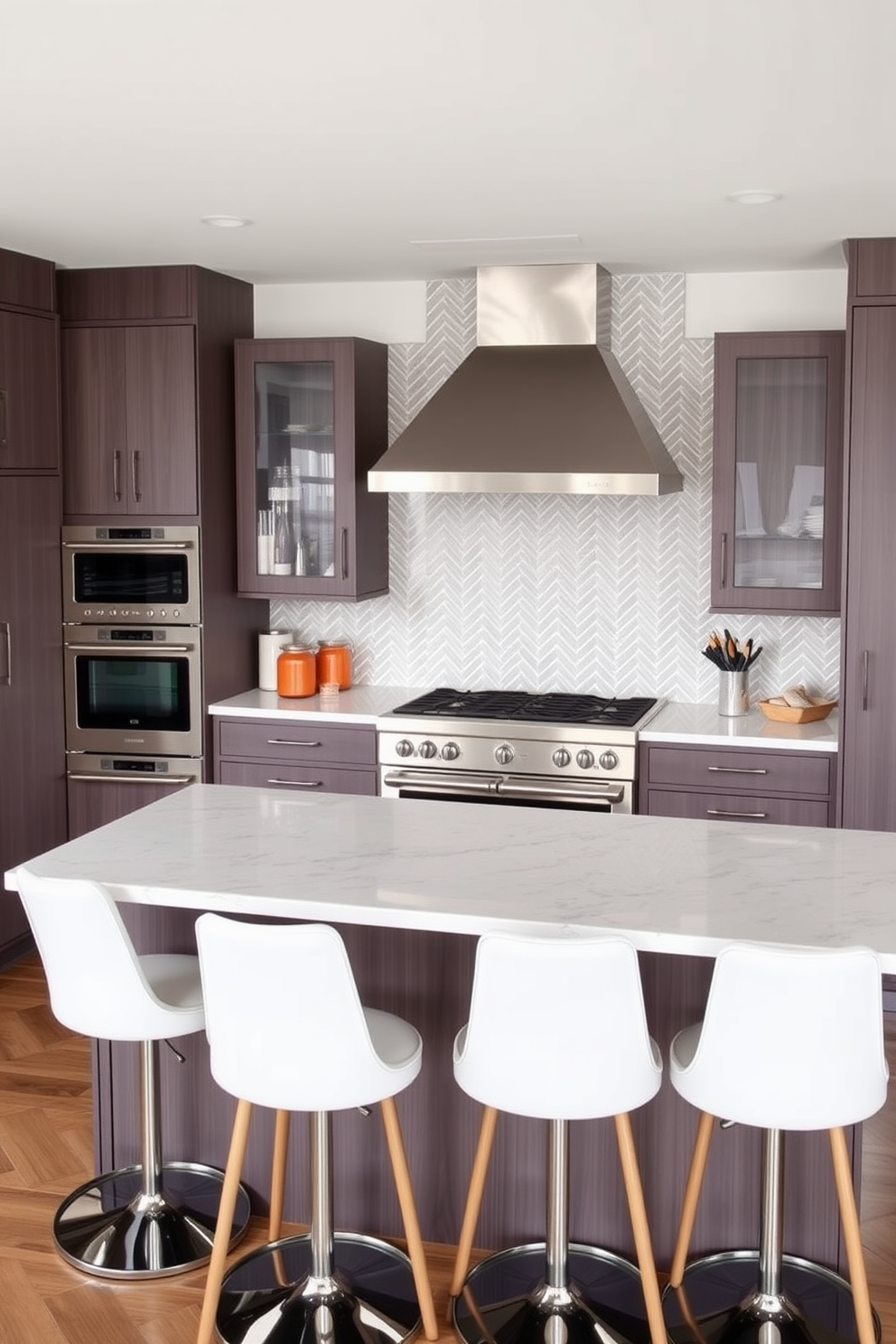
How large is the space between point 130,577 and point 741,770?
2.28 meters

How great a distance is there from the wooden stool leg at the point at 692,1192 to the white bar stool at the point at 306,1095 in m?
0.51

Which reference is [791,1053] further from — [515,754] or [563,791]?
[515,754]

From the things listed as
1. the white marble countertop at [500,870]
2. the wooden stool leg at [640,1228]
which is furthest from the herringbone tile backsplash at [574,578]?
the wooden stool leg at [640,1228]

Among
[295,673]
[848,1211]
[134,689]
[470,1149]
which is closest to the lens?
[848,1211]

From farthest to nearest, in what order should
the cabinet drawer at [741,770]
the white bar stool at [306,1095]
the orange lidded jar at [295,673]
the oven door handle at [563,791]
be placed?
1. the orange lidded jar at [295,673]
2. the oven door handle at [563,791]
3. the cabinet drawer at [741,770]
4. the white bar stool at [306,1095]

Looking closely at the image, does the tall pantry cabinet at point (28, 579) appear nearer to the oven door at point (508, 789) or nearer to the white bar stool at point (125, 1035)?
the oven door at point (508, 789)

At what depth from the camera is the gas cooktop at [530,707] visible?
480cm

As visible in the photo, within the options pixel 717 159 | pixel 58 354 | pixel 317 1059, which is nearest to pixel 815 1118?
pixel 317 1059

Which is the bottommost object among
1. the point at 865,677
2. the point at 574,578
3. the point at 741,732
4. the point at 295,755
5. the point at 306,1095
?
the point at 306,1095

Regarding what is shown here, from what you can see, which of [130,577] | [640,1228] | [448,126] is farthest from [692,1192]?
[130,577]

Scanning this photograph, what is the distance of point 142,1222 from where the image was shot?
3113 millimetres

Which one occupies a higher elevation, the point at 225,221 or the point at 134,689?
the point at 225,221

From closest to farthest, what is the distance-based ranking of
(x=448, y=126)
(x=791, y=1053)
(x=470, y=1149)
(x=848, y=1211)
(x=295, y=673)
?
(x=791, y=1053) → (x=848, y=1211) → (x=448, y=126) → (x=470, y=1149) → (x=295, y=673)

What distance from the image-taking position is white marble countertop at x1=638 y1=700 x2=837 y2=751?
4.54 metres
